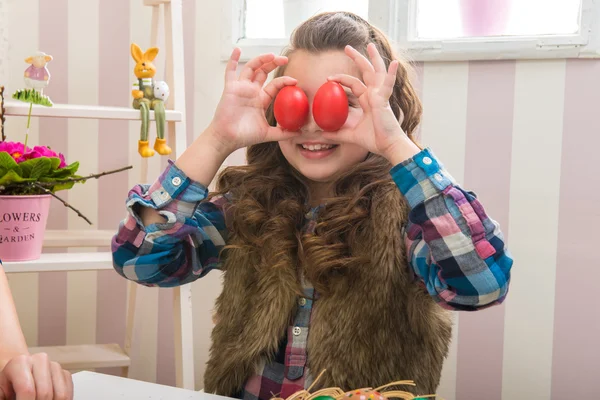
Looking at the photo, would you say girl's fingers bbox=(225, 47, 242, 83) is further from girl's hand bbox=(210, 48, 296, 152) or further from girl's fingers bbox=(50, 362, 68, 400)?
girl's fingers bbox=(50, 362, 68, 400)

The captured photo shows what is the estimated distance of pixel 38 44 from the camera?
2.40 meters

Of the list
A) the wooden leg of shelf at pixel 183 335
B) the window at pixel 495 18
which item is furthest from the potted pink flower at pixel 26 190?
the window at pixel 495 18

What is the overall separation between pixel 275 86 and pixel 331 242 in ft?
0.98

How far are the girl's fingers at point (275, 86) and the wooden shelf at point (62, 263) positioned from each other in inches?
32.6

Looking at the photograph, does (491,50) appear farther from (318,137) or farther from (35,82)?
(35,82)

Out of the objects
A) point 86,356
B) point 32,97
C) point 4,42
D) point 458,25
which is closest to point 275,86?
point 32,97

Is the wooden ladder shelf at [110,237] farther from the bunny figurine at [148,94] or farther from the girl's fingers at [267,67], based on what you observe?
the girl's fingers at [267,67]

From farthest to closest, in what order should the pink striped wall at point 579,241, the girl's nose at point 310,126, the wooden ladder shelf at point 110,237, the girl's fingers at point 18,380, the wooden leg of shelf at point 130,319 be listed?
the wooden leg of shelf at point 130,319, the pink striped wall at point 579,241, the wooden ladder shelf at point 110,237, the girl's nose at point 310,126, the girl's fingers at point 18,380

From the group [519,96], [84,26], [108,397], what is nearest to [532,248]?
[519,96]

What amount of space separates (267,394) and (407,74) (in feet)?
2.23

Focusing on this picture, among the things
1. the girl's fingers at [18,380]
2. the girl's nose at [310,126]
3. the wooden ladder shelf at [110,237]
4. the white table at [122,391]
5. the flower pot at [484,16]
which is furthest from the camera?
the flower pot at [484,16]

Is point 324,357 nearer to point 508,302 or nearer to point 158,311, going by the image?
point 508,302

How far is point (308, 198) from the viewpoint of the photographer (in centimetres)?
140

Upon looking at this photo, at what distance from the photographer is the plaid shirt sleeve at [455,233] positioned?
1.10m
